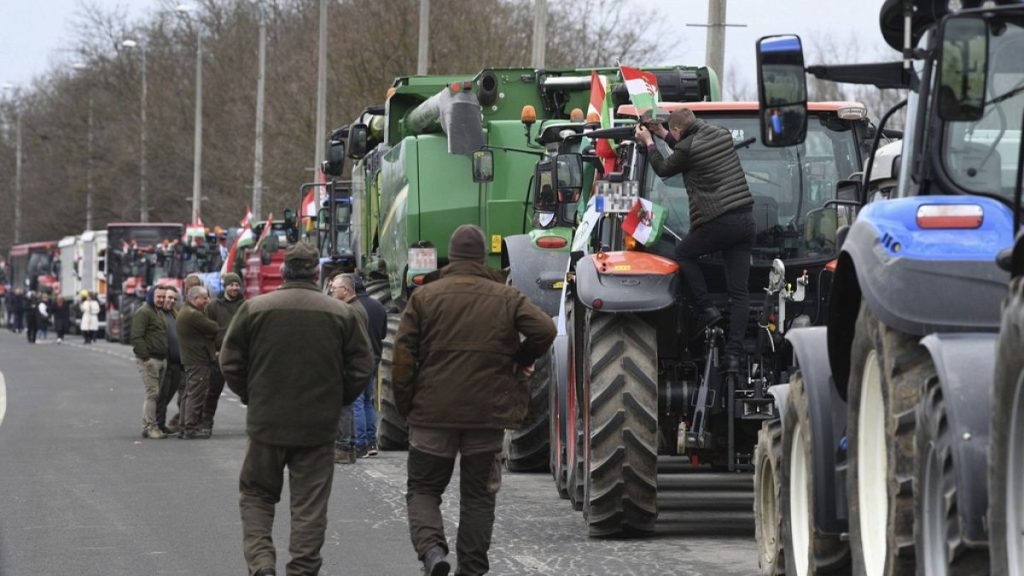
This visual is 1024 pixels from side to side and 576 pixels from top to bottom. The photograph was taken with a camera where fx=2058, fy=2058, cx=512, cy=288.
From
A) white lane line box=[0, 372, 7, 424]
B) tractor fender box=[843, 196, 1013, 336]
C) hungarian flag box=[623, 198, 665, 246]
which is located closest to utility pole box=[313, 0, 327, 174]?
white lane line box=[0, 372, 7, 424]

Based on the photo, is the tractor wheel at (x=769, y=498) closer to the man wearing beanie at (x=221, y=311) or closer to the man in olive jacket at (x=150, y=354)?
the man wearing beanie at (x=221, y=311)

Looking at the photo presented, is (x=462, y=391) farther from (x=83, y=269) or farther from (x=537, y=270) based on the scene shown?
(x=83, y=269)

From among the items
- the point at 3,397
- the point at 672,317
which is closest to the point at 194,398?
→ the point at 3,397

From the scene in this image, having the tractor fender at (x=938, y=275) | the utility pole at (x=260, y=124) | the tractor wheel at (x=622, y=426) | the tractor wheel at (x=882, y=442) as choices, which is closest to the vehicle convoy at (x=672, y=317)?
the tractor wheel at (x=622, y=426)

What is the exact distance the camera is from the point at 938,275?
6.91 m

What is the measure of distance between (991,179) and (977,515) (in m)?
1.70

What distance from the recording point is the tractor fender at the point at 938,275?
22.5 ft

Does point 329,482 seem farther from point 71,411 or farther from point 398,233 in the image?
point 71,411

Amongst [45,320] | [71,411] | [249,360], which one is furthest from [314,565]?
[45,320]

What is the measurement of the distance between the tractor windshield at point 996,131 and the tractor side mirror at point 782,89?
0.57 m

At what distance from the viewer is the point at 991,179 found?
7.38 meters

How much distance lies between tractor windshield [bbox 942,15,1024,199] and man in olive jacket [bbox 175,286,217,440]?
48.9ft

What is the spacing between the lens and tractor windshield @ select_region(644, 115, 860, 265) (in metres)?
12.6

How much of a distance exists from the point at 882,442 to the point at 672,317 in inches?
196
